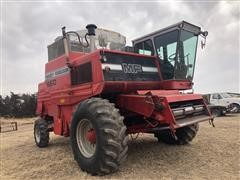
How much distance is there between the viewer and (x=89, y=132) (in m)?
5.74

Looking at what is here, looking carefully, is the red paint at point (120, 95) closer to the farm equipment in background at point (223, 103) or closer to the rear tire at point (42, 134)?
the rear tire at point (42, 134)

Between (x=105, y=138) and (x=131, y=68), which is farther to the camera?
(x=131, y=68)

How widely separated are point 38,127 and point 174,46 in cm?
523

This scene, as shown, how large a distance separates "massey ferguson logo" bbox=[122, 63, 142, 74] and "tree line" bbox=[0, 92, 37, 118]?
85.1 feet

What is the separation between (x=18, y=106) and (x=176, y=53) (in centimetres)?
2766

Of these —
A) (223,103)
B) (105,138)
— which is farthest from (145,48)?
(223,103)

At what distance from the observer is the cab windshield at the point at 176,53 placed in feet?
23.1

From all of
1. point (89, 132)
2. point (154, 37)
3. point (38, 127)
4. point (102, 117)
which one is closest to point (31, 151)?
point (38, 127)

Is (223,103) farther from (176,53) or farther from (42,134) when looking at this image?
(42,134)

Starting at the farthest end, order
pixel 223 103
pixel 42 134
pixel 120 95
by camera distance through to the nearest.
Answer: pixel 223 103, pixel 42 134, pixel 120 95

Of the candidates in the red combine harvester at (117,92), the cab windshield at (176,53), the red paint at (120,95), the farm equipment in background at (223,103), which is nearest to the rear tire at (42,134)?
the red combine harvester at (117,92)

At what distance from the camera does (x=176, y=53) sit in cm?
704

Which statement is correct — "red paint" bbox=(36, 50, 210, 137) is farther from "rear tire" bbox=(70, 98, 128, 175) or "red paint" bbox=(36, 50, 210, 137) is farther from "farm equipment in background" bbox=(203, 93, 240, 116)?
"farm equipment in background" bbox=(203, 93, 240, 116)

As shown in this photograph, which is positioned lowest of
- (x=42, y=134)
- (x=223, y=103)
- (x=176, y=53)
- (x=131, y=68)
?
(x=42, y=134)
